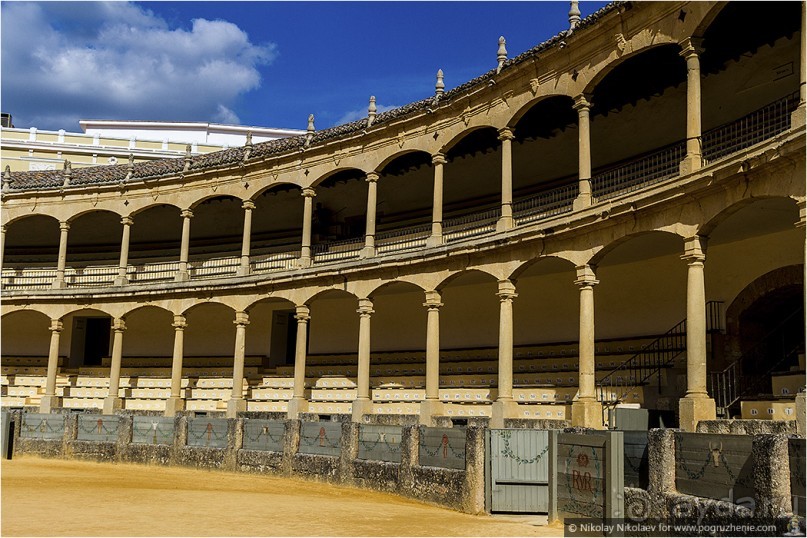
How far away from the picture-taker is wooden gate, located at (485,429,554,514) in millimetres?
14016

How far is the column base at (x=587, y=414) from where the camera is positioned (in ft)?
61.6

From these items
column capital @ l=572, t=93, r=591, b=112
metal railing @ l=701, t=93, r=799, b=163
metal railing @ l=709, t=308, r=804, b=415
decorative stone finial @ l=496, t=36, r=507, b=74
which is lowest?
metal railing @ l=709, t=308, r=804, b=415

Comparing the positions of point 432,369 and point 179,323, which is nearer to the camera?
point 432,369

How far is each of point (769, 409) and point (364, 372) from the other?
1317 cm

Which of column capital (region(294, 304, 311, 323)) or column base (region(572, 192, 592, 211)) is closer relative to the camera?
column base (region(572, 192, 592, 211))

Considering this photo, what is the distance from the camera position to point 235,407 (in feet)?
93.1

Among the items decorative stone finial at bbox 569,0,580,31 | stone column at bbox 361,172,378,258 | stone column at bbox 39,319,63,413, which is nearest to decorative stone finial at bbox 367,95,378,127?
stone column at bbox 361,172,378,258

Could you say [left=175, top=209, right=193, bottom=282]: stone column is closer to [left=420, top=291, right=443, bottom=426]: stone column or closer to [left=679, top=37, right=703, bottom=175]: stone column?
[left=420, top=291, right=443, bottom=426]: stone column

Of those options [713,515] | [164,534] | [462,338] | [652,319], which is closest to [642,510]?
[713,515]

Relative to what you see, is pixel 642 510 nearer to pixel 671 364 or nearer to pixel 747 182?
pixel 747 182

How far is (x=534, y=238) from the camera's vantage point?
826 inches

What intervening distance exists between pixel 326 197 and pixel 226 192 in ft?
15.0

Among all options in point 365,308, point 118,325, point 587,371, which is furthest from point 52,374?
point 587,371

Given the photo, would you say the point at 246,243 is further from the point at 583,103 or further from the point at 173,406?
the point at 583,103
